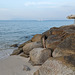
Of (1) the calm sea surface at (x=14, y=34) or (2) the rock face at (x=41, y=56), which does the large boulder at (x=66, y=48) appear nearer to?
(2) the rock face at (x=41, y=56)

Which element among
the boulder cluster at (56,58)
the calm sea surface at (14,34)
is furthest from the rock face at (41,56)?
the calm sea surface at (14,34)

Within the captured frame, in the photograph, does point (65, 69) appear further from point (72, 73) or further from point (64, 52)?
point (64, 52)

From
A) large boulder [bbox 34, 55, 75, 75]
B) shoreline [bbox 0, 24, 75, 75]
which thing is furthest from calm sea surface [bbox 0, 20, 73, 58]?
large boulder [bbox 34, 55, 75, 75]

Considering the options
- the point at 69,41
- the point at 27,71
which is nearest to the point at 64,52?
the point at 69,41

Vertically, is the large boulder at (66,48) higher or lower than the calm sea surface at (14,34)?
higher

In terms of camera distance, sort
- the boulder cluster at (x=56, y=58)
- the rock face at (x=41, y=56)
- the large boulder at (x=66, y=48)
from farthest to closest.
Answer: the rock face at (x=41, y=56)
the large boulder at (x=66, y=48)
the boulder cluster at (x=56, y=58)

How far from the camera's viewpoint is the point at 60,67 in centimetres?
350

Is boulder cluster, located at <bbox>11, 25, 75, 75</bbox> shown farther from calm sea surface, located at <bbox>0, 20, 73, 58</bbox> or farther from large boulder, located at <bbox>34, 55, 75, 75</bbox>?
calm sea surface, located at <bbox>0, 20, 73, 58</bbox>

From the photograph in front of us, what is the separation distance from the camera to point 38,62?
584 centimetres

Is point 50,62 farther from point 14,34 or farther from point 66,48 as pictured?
point 14,34

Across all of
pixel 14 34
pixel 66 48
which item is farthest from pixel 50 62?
pixel 14 34

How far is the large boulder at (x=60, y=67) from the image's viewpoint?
3.35m

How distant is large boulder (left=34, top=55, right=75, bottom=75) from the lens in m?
3.35

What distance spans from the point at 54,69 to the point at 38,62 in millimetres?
2262
